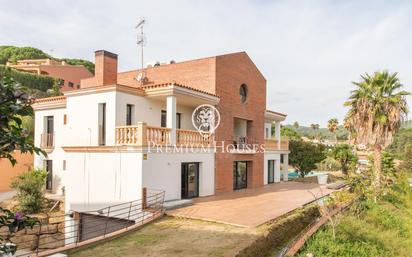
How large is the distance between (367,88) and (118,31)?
57.7 ft

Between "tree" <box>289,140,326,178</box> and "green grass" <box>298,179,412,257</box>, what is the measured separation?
1100 centimetres

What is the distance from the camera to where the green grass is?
11.9 m

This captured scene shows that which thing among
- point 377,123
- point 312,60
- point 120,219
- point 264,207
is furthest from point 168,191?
point 312,60

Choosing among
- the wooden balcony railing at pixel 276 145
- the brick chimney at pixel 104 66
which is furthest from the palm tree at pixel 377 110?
the brick chimney at pixel 104 66

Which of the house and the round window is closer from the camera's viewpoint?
the house

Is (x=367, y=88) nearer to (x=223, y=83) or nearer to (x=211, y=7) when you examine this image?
(x=223, y=83)

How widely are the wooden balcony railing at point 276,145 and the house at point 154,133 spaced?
5.10 ft

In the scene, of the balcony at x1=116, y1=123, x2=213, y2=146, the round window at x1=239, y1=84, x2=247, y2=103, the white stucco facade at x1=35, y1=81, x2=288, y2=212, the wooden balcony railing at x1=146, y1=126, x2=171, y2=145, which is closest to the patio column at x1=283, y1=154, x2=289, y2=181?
the round window at x1=239, y1=84, x2=247, y2=103

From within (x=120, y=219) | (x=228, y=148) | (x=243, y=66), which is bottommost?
(x=120, y=219)

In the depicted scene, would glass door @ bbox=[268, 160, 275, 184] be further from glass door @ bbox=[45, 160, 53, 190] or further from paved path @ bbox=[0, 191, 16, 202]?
paved path @ bbox=[0, 191, 16, 202]

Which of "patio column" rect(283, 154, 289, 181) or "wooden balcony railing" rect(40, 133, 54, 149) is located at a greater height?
"wooden balcony railing" rect(40, 133, 54, 149)

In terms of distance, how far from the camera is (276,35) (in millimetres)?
21578

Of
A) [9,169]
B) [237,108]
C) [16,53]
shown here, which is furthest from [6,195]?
[16,53]

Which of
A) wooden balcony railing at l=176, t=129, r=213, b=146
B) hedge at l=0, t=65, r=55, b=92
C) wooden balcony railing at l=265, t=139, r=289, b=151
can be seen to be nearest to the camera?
wooden balcony railing at l=176, t=129, r=213, b=146
